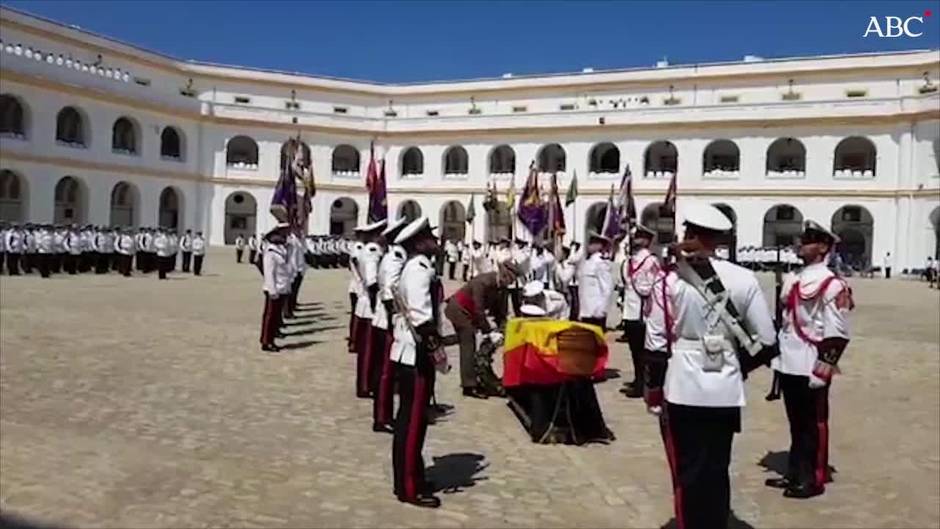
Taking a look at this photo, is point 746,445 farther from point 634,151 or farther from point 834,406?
point 634,151

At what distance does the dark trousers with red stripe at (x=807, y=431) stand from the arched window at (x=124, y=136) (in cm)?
4349

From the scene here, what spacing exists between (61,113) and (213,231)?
10.2m

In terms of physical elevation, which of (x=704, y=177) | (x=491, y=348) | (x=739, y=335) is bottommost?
(x=491, y=348)

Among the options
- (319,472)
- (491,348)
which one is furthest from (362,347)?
(319,472)

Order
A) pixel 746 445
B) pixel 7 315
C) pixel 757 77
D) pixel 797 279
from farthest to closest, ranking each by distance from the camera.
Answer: pixel 757 77 < pixel 7 315 < pixel 746 445 < pixel 797 279

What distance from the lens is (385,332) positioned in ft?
28.2

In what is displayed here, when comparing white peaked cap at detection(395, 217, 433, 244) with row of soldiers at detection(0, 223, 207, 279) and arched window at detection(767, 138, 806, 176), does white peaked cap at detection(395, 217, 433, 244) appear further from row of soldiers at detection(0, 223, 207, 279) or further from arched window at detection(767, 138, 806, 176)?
arched window at detection(767, 138, 806, 176)

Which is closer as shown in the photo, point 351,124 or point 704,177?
point 704,177

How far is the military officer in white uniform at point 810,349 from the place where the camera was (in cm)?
630

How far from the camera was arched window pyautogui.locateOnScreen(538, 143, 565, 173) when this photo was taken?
50.3 meters

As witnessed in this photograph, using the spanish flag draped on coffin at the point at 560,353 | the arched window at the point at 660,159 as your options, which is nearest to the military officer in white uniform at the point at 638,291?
the spanish flag draped on coffin at the point at 560,353

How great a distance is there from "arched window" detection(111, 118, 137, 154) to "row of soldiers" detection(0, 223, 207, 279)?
17910 mm

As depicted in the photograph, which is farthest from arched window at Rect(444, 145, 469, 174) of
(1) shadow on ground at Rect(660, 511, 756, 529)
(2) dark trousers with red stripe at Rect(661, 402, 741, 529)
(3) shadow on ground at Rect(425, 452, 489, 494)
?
(2) dark trousers with red stripe at Rect(661, 402, 741, 529)

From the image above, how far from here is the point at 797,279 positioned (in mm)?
6488
